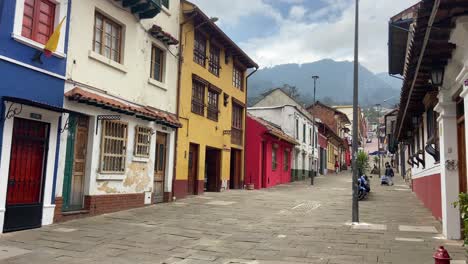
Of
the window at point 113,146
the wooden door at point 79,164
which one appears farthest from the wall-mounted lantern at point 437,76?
the wooden door at point 79,164

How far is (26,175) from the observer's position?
9.50 metres

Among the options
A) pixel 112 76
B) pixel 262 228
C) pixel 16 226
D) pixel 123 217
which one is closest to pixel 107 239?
pixel 16 226

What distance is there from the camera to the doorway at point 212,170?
20.4m

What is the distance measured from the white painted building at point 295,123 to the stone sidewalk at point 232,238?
53.6 feet

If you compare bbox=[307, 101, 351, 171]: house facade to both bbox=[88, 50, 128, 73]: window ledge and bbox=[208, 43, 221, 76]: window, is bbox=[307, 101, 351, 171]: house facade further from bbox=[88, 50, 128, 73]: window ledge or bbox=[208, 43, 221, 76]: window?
bbox=[88, 50, 128, 73]: window ledge

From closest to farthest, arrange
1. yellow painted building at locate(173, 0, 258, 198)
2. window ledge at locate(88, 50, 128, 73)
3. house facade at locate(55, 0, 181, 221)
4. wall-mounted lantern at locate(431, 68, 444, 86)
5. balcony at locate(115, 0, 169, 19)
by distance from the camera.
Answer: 1. wall-mounted lantern at locate(431, 68, 444, 86)
2. house facade at locate(55, 0, 181, 221)
3. window ledge at locate(88, 50, 128, 73)
4. balcony at locate(115, 0, 169, 19)
5. yellow painted building at locate(173, 0, 258, 198)

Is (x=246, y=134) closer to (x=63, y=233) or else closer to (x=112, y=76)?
(x=112, y=76)

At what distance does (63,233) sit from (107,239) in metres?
1.15

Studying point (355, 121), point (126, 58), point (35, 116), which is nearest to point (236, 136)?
point (126, 58)

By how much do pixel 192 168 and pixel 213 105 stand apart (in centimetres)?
340

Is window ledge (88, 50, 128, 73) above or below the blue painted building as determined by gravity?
above

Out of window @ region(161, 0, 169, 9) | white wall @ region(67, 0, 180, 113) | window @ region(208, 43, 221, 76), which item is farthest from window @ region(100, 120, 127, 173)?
window @ region(208, 43, 221, 76)

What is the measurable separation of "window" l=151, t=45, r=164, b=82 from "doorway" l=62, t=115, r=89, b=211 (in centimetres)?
396

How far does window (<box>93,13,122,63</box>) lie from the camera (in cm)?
1182
